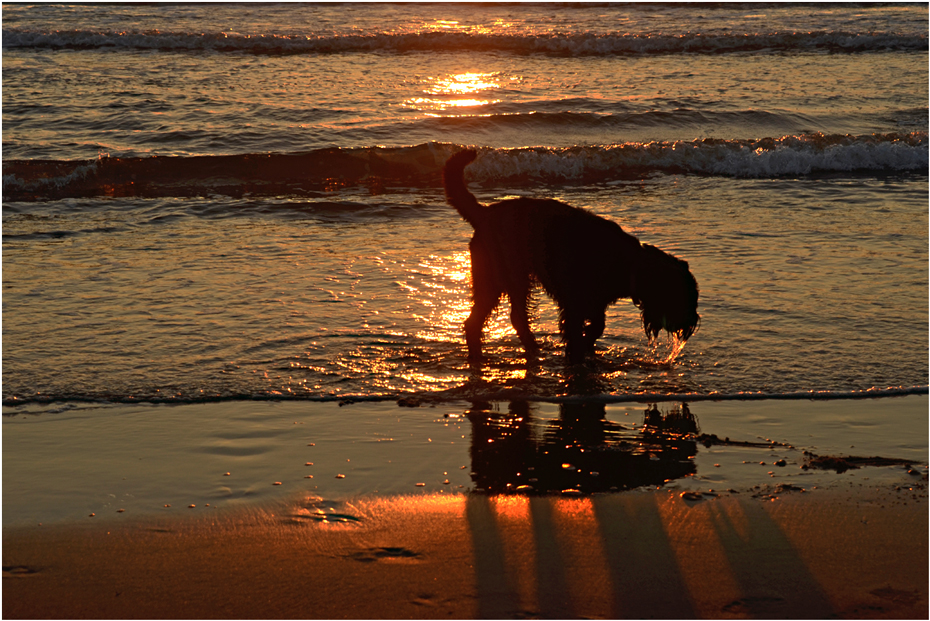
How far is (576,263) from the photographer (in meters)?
5.53

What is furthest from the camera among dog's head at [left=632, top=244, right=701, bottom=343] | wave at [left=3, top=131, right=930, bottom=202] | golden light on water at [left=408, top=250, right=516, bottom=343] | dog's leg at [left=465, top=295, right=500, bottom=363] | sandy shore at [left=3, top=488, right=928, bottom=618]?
wave at [left=3, top=131, right=930, bottom=202]

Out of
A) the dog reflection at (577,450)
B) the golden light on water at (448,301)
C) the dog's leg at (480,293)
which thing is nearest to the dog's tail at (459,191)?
the dog's leg at (480,293)

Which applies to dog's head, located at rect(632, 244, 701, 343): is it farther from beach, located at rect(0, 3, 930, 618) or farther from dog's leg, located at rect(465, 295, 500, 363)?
dog's leg, located at rect(465, 295, 500, 363)

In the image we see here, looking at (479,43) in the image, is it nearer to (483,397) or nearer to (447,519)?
(483,397)

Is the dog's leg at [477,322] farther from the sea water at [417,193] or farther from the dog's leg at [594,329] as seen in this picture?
the dog's leg at [594,329]

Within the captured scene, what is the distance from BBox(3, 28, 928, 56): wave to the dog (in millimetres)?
18263

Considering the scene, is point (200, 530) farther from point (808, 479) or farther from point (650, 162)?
point (650, 162)

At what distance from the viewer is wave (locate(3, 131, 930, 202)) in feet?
39.5

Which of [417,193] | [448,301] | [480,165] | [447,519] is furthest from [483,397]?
[480,165]

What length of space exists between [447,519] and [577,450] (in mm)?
1012

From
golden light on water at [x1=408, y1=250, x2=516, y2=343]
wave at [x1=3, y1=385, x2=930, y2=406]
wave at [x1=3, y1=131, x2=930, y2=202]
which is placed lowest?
wave at [x1=3, y1=385, x2=930, y2=406]

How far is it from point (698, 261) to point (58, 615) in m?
6.31

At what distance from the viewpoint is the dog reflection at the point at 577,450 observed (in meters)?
4.12

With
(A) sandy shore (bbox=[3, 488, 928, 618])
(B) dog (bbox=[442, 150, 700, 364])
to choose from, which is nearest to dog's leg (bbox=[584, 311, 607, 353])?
(B) dog (bbox=[442, 150, 700, 364])
